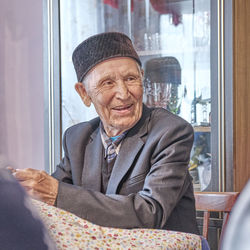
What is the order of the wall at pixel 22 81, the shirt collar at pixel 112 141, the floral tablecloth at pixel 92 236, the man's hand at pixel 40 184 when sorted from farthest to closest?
the wall at pixel 22 81 < the shirt collar at pixel 112 141 < the man's hand at pixel 40 184 < the floral tablecloth at pixel 92 236

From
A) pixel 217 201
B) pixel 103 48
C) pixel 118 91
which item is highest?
pixel 103 48

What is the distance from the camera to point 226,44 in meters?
1.97

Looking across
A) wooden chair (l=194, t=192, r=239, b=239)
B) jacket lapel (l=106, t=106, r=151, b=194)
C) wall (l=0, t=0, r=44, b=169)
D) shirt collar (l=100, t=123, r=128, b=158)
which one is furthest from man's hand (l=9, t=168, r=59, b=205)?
wall (l=0, t=0, r=44, b=169)

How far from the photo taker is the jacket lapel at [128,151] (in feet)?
3.97

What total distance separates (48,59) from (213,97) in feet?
3.35

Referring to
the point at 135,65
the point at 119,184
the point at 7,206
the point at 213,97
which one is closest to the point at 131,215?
the point at 119,184

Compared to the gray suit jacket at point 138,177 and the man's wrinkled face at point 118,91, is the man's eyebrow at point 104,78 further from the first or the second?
the gray suit jacket at point 138,177

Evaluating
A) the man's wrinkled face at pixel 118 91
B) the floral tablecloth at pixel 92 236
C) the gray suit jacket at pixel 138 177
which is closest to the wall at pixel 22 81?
the gray suit jacket at pixel 138 177

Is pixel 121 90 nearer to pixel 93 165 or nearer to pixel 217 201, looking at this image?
pixel 93 165

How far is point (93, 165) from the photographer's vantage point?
4.32 ft

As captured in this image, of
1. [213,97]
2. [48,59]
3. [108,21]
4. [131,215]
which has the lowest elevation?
[131,215]

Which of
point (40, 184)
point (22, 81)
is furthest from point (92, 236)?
point (22, 81)

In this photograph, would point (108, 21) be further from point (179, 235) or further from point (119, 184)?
point (179, 235)

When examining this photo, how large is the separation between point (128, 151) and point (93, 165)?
0.15 metres
